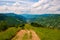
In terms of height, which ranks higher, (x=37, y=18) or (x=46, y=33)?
(x=37, y=18)

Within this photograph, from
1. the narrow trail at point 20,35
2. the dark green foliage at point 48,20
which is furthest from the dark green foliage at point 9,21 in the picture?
the dark green foliage at point 48,20

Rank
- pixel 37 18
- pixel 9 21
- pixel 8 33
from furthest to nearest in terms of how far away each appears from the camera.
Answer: pixel 37 18
pixel 9 21
pixel 8 33

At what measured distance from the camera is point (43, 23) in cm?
349

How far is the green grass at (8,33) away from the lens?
10.5 ft

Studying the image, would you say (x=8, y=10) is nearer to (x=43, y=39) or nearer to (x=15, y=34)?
(x=15, y=34)

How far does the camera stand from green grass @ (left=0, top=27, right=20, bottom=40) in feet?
10.5

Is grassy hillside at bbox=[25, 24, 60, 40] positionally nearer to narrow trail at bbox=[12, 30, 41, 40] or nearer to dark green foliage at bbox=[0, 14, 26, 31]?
narrow trail at bbox=[12, 30, 41, 40]

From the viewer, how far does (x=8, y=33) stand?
10.7 feet

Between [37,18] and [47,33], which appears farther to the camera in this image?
[37,18]

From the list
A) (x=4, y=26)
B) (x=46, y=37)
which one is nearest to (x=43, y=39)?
(x=46, y=37)

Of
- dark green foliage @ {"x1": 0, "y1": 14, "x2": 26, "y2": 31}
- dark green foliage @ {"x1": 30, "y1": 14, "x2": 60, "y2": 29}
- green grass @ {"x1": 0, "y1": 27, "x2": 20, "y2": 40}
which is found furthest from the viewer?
dark green foliage @ {"x1": 30, "y1": 14, "x2": 60, "y2": 29}

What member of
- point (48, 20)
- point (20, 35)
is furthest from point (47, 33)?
point (20, 35)

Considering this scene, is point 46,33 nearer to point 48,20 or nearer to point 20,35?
point 48,20

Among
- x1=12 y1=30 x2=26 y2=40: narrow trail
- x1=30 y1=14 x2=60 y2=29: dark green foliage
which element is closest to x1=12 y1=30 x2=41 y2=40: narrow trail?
x1=12 y1=30 x2=26 y2=40: narrow trail
